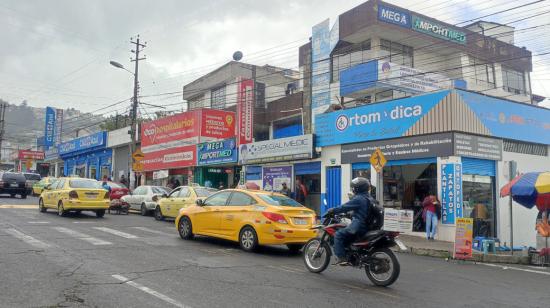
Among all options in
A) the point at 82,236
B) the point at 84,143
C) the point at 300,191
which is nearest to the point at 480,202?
the point at 300,191

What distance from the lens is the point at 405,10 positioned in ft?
Result: 85.6

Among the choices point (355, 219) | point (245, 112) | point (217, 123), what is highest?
point (245, 112)

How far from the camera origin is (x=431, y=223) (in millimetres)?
15781

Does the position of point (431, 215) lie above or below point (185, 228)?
above

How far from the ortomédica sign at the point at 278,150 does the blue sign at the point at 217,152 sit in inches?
37.8

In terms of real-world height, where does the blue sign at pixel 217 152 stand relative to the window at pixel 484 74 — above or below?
below

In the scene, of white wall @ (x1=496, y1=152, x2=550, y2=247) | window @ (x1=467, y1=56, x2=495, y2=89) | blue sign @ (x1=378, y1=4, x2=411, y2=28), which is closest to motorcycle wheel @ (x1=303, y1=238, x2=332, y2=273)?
white wall @ (x1=496, y1=152, x2=550, y2=247)

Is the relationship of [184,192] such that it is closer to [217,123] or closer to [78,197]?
[78,197]

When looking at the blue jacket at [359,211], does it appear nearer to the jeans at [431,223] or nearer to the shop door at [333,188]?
the jeans at [431,223]

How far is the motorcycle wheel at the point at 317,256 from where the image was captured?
8.47m

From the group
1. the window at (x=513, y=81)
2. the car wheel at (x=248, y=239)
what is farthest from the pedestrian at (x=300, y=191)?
the window at (x=513, y=81)

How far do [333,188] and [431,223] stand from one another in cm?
536

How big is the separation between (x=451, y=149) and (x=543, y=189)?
3.85 meters

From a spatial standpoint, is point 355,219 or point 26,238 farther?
point 26,238
